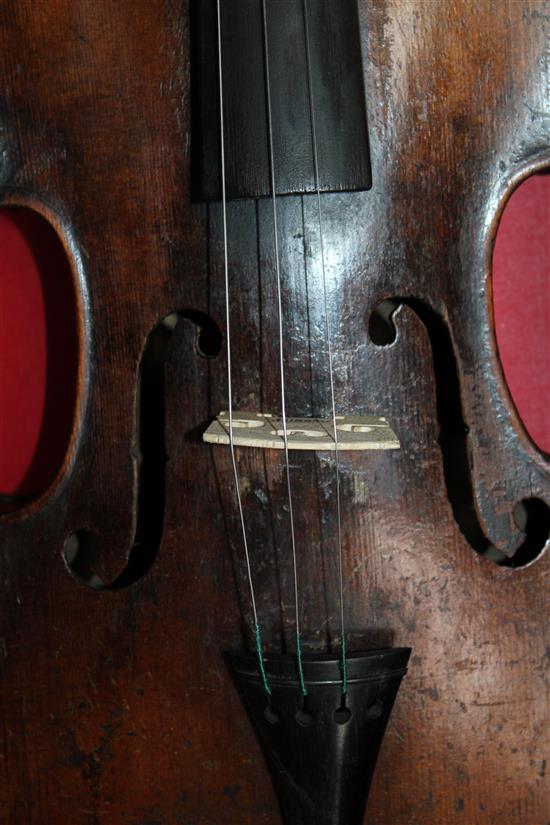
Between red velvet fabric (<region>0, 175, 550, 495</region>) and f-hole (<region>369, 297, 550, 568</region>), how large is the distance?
1.28 ft

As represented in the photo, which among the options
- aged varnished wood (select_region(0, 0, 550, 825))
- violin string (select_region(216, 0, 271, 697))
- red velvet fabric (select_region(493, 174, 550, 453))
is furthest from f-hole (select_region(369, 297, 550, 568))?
red velvet fabric (select_region(493, 174, 550, 453))

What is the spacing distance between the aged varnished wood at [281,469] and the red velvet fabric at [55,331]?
311mm

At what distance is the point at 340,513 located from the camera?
1005mm

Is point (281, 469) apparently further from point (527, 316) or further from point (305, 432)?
point (527, 316)

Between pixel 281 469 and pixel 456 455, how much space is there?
20 cm

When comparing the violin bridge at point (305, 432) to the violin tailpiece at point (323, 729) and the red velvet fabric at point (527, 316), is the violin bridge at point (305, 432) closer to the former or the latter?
the violin tailpiece at point (323, 729)

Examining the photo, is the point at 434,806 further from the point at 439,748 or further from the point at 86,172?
the point at 86,172

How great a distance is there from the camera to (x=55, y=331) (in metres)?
1.37

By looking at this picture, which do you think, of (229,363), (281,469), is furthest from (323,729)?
(229,363)

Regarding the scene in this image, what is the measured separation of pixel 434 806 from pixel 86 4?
96cm

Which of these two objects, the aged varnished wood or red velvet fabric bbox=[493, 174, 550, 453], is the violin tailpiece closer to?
the aged varnished wood

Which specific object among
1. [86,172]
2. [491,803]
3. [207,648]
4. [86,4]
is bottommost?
[491,803]

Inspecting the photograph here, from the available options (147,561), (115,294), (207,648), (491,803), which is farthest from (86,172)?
(491,803)

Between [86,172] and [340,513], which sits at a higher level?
[86,172]
